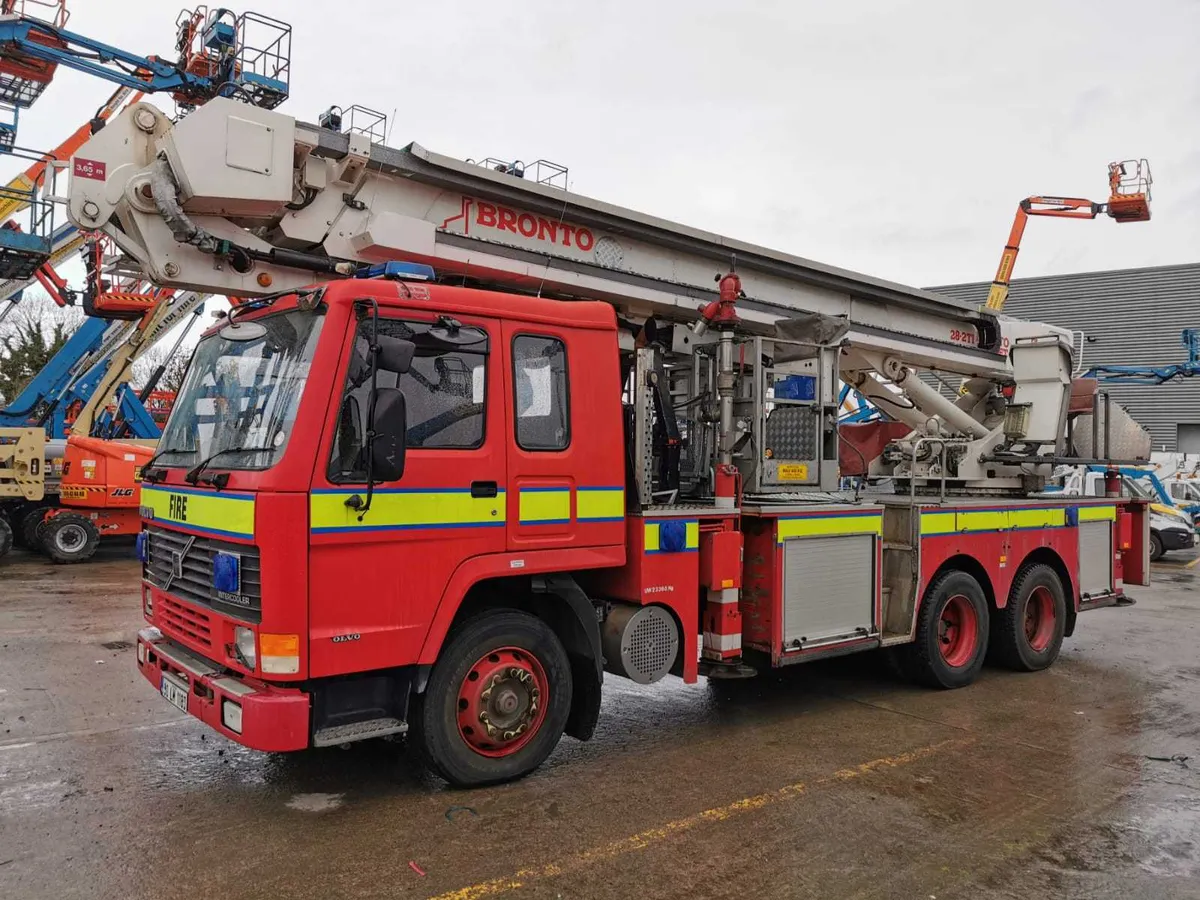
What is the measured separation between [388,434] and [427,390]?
552mm

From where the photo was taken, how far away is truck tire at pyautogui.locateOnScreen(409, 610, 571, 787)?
188 inches

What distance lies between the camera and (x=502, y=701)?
16.3ft

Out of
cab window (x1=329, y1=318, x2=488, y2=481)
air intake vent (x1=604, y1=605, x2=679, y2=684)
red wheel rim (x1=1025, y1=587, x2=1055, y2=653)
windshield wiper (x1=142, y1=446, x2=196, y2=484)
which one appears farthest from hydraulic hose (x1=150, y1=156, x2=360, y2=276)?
red wheel rim (x1=1025, y1=587, x2=1055, y2=653)

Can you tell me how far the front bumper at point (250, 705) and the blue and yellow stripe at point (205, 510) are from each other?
716 millimetres

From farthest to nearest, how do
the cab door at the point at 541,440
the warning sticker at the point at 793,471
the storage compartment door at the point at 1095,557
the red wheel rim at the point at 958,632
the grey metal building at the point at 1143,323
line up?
1. the grey metal building at the point at 1143,323
2. the storage compartment door at the point at 1095,557
3. the red wheel rim at the point at 958,632
4. the warning sticker at the point at 793,471
5. the cab door at the point at 541,440

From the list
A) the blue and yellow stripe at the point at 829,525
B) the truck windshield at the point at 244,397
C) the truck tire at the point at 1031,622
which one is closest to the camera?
the truck windshield at the point at 244,397

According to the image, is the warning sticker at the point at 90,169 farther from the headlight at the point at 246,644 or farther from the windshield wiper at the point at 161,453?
the headlight at the point at 246,644

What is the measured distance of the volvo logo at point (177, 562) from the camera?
15.8 feet

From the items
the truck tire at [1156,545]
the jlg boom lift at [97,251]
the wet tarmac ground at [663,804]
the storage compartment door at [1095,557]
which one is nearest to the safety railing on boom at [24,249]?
the jlg boom lift at [97,251]

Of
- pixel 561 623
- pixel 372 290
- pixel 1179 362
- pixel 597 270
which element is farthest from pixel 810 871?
pixel 1179 362

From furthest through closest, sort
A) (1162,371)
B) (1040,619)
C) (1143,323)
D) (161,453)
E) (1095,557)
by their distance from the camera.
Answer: (1143,323) → (1162,371) → (1095,557) → (1040,619) → (161,453)

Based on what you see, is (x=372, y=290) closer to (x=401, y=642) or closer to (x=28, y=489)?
(x=401, y=642)

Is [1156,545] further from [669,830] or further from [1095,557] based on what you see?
[669,830]

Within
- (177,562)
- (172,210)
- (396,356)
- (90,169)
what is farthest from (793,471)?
(90,169)
